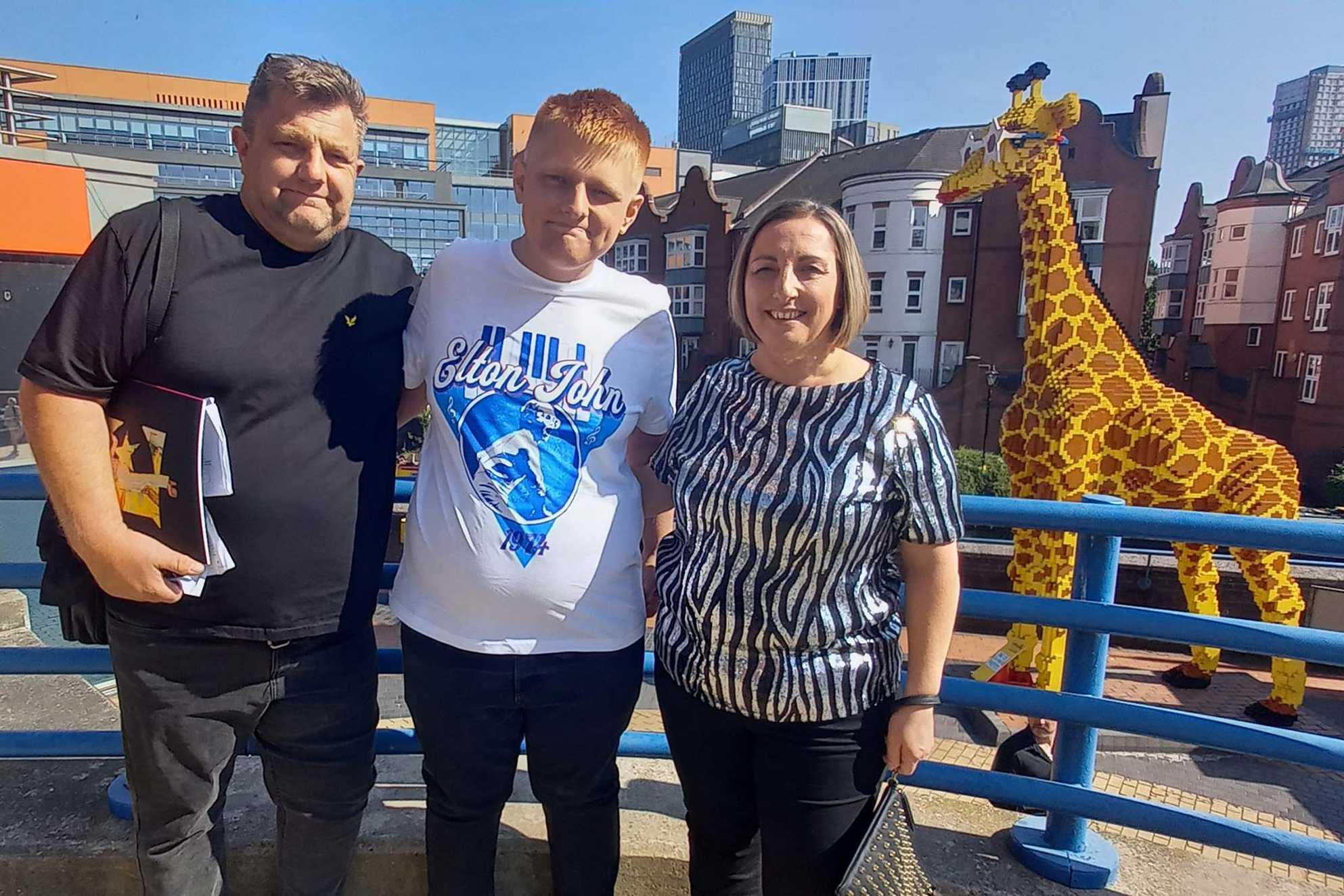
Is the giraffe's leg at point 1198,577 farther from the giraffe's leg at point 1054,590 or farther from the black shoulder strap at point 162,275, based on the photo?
the black shoulder strap at point 162,275

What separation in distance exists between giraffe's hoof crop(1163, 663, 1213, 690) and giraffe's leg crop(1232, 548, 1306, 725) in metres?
1.10

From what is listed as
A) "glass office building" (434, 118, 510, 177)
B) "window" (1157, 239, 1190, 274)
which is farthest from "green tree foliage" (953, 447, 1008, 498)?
"glass office building" (434, 118, 510, 177)

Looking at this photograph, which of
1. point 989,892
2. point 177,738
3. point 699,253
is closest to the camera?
point 177,738

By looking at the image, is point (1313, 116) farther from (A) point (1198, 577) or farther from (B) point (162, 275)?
(B) point (162, 275)

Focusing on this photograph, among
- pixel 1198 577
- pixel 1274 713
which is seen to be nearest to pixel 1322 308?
pixel 1274 713

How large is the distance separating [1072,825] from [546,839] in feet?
4.21

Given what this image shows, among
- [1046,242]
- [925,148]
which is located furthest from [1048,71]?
[925,148]

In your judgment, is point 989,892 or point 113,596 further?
point 989,892

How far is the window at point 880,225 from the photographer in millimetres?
22328

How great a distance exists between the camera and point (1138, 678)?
25.2 ft

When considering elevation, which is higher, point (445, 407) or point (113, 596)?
point (445, 407)

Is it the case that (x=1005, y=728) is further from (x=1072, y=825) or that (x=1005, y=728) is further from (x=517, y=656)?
(x=517, y=656)

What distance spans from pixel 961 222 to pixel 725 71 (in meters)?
156

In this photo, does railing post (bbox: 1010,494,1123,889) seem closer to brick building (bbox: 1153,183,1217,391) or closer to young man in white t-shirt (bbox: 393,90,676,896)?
young man in white t-shirt (bbox: 393,90,676,896)
